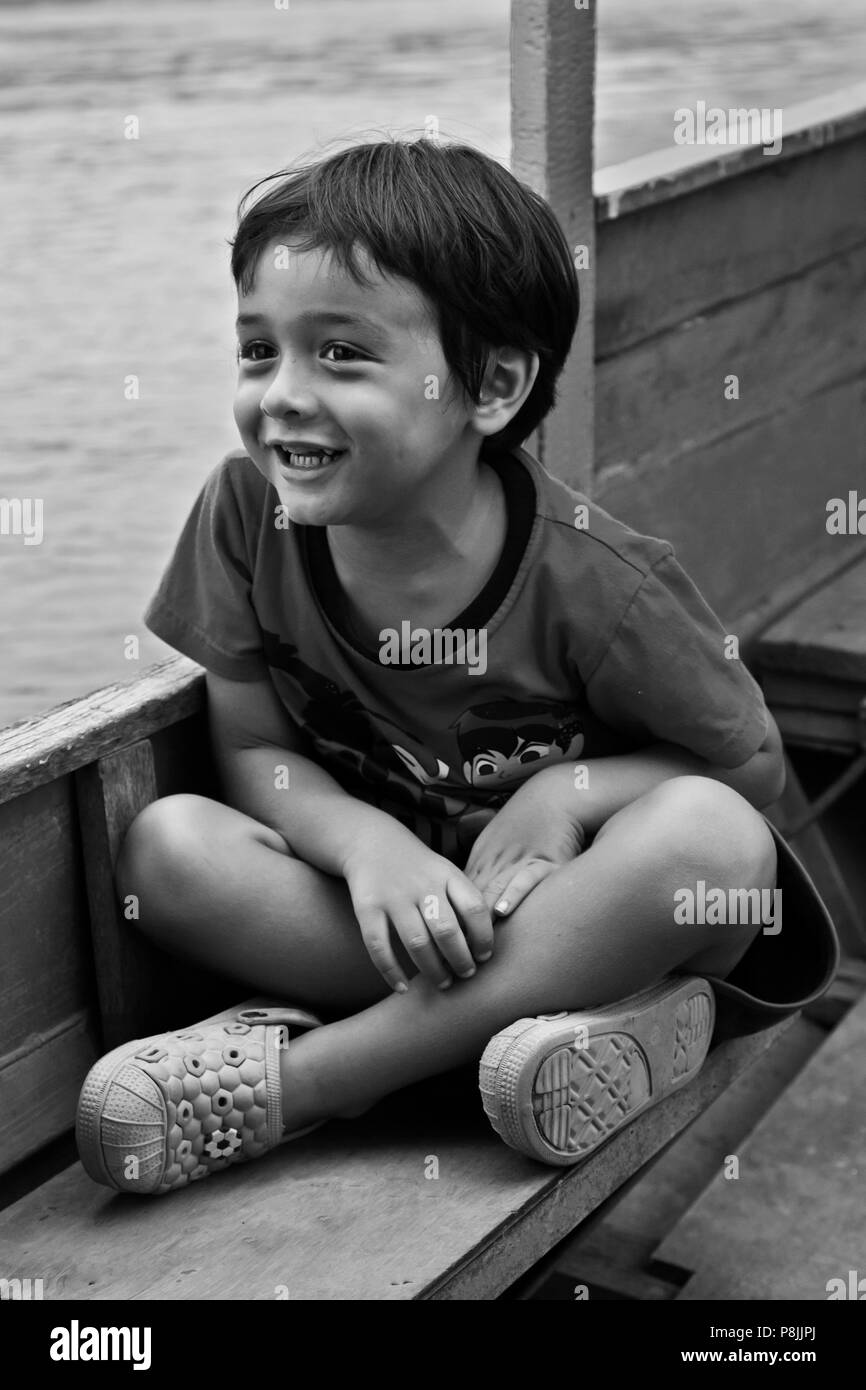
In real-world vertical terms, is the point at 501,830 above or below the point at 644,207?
below

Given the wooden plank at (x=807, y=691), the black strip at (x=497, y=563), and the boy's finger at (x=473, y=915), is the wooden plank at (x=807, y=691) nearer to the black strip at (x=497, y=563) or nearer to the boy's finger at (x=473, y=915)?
the black strip at (x=497, y=563)

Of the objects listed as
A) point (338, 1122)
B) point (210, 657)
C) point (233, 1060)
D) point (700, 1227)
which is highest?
point (210, 657)

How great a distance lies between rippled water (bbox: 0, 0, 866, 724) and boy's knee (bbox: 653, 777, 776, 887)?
3.34ft

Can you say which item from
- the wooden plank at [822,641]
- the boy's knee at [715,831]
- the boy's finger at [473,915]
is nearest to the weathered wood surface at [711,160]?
the wooden plank at [822,641]

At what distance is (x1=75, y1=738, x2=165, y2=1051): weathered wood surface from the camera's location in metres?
1.66

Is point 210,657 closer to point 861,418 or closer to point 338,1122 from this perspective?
point 338,1122

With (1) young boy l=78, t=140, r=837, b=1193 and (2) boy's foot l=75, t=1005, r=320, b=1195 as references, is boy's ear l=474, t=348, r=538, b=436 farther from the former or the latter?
(2) boy's foot l=75, t=1005, r=320, b=1195

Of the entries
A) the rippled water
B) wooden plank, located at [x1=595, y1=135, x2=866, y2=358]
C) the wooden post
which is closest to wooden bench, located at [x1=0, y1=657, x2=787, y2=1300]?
the rippled water

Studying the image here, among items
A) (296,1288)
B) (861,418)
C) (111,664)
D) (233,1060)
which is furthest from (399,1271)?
(861,418)

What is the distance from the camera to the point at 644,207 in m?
2.46

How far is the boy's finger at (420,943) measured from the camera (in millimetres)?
1501

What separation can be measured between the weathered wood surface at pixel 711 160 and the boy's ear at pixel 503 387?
2.74 feet

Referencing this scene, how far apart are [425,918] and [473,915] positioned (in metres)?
0.04

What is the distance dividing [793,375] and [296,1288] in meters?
2.09
